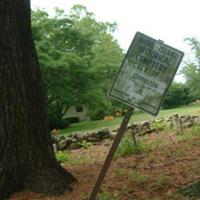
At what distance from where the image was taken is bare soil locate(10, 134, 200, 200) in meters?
5.35

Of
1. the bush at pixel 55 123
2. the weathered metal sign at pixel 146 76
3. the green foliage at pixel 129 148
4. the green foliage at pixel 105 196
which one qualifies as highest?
the weathered metal sign at pixel 146 76

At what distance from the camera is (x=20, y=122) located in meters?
5.73

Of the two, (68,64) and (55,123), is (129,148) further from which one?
(55,123)

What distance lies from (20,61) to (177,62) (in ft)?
7.11

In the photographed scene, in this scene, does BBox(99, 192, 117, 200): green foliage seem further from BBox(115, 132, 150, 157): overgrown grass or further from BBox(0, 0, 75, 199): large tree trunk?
BBox(115, 132, 150, 157): overgrown grass

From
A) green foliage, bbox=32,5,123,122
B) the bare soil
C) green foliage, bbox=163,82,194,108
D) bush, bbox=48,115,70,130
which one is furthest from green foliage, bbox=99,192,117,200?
green foliage, bbox=163,82,194,108

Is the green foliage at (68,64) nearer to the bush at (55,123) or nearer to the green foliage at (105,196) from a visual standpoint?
the bush at (55,123)

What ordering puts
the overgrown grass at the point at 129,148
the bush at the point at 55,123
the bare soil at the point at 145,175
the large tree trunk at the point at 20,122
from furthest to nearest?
1. the bush at the point at 55,123
2. the overgrown grass at the point at 129,148
3. the large tree trunk at the point at 20,122
4. the bare soil at the point at 145,175

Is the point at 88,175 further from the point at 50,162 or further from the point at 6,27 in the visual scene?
the point at 6,27

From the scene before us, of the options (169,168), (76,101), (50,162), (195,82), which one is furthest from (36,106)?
(76,101)

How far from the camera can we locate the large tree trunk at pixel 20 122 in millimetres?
5684

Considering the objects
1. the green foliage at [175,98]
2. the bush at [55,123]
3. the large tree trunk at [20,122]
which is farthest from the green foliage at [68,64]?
the large tree trunk at [20,122]

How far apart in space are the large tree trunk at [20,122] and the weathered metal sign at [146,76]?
1.68m

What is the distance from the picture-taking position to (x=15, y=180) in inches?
224
